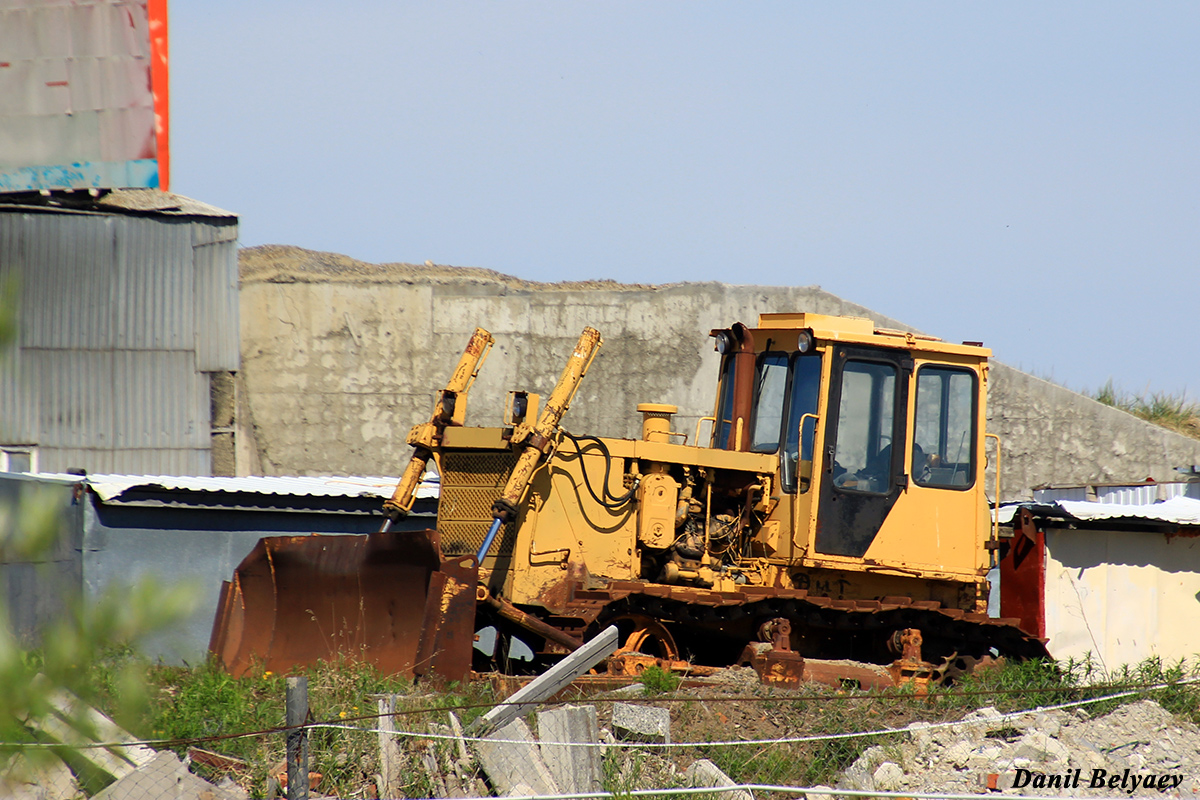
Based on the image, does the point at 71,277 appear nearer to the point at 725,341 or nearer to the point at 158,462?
the point at 158,462

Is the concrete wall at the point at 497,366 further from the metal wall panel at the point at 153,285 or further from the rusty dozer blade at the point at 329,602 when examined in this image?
the rusty dozer blade at the point at 329,602

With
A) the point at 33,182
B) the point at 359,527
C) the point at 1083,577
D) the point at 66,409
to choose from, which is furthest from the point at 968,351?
the point at 66,409

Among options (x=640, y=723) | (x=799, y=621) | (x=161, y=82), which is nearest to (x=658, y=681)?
(x=640, y=723)

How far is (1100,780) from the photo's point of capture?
271 inches

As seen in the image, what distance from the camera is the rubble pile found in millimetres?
6668

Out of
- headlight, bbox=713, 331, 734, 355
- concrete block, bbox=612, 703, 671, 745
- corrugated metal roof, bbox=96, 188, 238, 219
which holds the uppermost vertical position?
corrugated metal roof, bbox=96, 188, 238, 219

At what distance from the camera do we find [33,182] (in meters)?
12.9

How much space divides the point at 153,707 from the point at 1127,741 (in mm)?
6653

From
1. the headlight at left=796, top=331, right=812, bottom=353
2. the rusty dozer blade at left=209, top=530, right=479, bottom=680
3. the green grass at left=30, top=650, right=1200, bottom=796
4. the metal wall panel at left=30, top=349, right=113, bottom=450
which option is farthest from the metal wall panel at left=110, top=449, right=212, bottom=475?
the headlight at left=796, top=331, right=812, bottom=353

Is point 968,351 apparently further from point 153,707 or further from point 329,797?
point 153,707

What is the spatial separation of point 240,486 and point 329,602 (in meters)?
4.80

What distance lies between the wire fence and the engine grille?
64.9 inches

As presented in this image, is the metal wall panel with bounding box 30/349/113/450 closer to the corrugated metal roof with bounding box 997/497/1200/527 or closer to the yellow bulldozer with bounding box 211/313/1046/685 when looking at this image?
the yellow bulldozer with bounding box 211/313/1046/685

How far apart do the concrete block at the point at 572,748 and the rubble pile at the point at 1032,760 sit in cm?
141
